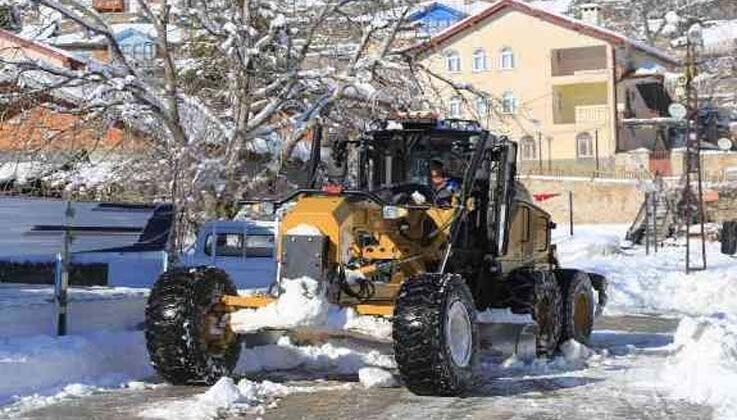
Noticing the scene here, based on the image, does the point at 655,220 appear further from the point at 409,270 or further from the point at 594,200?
the point at 409,270

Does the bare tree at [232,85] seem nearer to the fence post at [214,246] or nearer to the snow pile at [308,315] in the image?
the fence post at [214,246]

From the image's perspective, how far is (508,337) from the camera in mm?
12297

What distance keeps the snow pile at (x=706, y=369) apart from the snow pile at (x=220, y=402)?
354 centimetres

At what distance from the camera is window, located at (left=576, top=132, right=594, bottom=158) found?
6494cm

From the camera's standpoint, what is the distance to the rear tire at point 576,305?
13797 mm

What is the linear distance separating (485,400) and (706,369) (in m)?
2.18

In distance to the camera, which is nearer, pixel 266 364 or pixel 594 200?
pixel 266 364

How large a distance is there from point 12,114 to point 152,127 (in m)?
2.26

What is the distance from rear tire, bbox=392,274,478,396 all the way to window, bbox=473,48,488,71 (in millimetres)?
56341

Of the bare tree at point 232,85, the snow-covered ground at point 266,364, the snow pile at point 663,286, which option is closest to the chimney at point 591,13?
the snow pile at point 663,286

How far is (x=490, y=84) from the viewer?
65625mm

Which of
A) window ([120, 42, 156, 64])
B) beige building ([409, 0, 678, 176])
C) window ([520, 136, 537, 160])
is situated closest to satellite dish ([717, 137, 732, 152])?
beige building ([409, 0, 678, 176])

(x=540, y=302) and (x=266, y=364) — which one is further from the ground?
(x=540, y=302)

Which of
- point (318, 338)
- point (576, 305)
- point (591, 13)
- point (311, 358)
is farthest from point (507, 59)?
point (318, 338)
